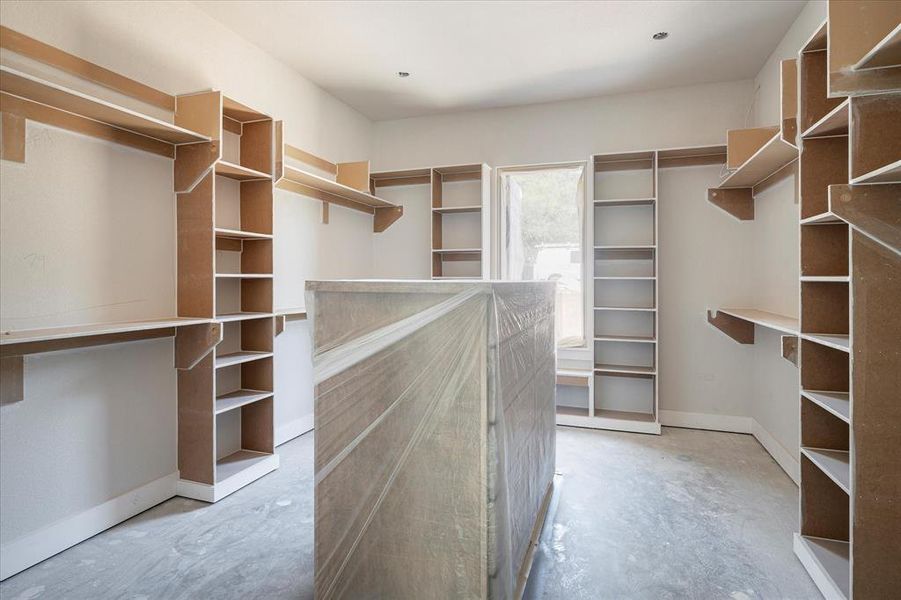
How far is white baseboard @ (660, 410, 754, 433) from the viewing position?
371 cm

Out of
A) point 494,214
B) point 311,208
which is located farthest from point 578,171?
point 311,208

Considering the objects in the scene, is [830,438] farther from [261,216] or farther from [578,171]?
[261,216]

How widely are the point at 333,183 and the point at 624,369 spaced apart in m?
2.78

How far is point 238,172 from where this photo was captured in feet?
9.05

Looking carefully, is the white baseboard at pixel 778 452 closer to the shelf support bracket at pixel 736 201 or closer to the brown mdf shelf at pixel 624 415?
the brown mdf shelf at pixel 624 415

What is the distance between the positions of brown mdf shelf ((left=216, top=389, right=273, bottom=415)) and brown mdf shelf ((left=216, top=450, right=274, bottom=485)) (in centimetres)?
31

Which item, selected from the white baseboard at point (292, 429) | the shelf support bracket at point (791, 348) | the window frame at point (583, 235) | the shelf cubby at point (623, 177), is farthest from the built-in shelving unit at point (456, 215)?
the shelf support bracket at point (791, 348)

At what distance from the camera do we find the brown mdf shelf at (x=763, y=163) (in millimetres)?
2459

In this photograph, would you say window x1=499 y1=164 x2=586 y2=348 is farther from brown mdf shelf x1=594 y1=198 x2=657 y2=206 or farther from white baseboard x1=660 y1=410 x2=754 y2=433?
white baseboard x1=660 y1=410 x2=754 y2=433

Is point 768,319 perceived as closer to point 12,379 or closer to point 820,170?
point 820,170

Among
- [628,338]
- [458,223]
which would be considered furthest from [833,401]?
[458,223]

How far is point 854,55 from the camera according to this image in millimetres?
1500

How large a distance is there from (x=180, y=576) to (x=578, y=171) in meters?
3.96

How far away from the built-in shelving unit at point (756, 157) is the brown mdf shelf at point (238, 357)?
9.94 ft
